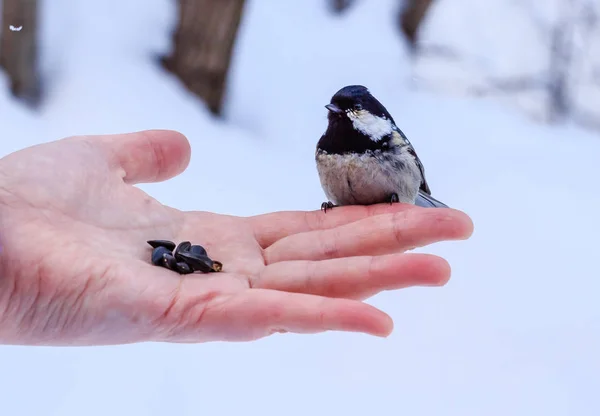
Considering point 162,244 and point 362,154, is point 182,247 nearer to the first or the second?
point 162,244

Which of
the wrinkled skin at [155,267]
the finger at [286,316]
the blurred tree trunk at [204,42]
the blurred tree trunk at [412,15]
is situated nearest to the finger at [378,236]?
the wrinkled skin at [155,267]

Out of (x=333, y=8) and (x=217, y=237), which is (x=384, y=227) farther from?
(x=333, y=8)

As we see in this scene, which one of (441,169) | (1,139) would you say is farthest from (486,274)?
(1,139)

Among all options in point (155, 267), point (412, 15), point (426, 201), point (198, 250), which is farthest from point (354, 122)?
point (412, 15)

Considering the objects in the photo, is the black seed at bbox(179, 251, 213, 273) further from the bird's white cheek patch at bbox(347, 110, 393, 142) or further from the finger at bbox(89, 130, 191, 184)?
the bird's white cheek patch at bbox(347, 110, 393, 142)

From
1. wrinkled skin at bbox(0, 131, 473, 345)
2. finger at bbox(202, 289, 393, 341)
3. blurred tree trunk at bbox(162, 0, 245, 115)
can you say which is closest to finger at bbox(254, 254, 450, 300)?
wrinkled skin at bbox(0, 131, 473, 345)
